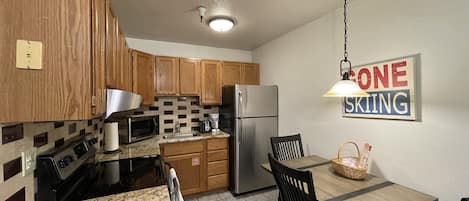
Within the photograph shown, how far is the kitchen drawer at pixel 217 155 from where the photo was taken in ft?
9.73

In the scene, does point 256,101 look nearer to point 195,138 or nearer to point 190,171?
point 195,138

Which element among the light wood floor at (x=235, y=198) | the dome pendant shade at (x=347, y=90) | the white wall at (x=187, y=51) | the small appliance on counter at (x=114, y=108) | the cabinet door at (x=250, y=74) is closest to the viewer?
the small appliance on counter at (x=114, y=108)

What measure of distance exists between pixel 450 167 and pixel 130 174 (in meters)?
2.30

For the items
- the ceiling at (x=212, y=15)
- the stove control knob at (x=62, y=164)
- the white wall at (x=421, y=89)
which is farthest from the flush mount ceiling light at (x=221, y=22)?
the stove control knob at (x=62, y=164)

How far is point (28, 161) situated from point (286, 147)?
82.6 inches

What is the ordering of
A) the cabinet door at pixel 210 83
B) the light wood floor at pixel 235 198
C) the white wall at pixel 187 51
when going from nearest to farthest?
the light wood floor at pixel 235 198
the white wall at pixel 187 51
the cabinet door at pixel 210 83

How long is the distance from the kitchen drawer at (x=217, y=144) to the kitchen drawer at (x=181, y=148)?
12cm

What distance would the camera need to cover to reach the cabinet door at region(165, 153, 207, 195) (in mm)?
2803

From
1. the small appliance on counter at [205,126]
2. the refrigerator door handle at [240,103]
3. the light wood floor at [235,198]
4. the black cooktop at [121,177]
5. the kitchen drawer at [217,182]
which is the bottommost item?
the light wood floor at [235,198]

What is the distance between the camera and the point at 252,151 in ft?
9.80

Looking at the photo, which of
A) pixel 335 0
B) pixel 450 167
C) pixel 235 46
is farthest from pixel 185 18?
pixel 450 167

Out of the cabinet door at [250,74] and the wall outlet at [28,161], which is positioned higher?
the cabinet door at [250,74]

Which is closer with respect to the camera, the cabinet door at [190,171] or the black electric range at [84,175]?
the black electric range at [84,175]

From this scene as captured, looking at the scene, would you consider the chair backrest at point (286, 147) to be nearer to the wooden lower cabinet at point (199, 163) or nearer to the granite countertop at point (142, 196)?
the wooden lower cabinet at point (199, 163)
